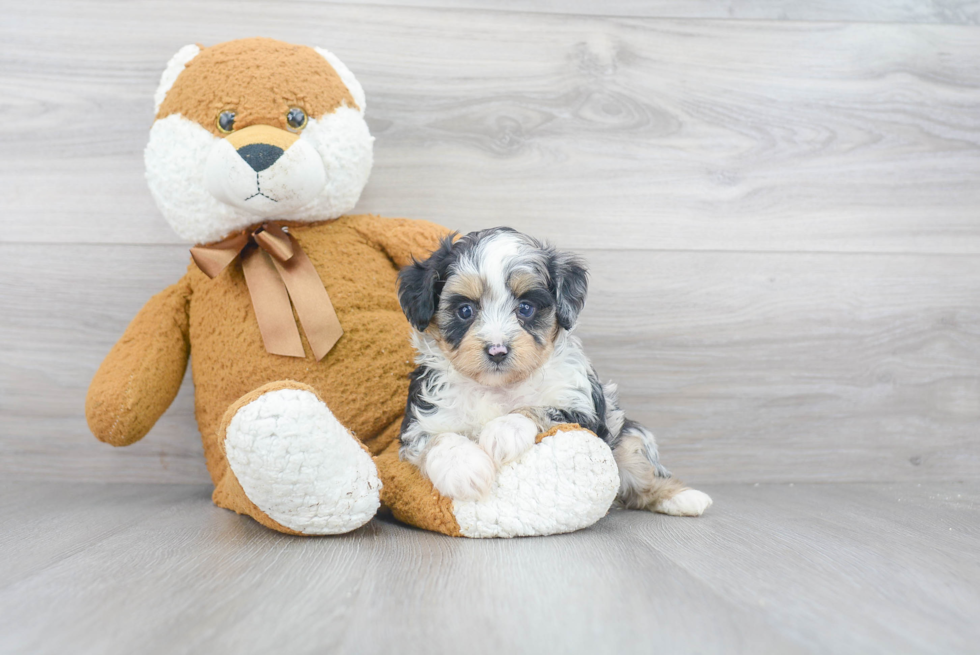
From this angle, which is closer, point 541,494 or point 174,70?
point 541,494

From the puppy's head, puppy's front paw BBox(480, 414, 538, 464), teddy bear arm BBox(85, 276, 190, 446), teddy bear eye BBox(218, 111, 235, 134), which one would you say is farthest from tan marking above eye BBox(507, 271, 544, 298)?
teddy bear arm BBox(85, 276, 190, 446)

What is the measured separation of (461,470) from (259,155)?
794mm

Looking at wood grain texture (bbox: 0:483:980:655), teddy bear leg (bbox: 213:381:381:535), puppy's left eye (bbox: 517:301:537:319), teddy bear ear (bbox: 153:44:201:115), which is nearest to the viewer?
wood grain texture (bbox: 0:483:980:655)

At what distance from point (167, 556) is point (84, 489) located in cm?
85

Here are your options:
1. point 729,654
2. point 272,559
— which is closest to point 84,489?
point 272,559

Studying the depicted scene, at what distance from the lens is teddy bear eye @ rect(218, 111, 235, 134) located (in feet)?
5.11

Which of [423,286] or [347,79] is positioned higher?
[347,79]

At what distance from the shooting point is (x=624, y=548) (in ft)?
4.31

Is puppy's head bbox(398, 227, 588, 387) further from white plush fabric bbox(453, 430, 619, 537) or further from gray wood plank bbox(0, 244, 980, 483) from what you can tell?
gray wood plank bbox(0, 244, 980, 483)

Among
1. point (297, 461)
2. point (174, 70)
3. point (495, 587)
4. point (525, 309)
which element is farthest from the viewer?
point (174, 70)

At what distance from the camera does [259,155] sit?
58.8 inches

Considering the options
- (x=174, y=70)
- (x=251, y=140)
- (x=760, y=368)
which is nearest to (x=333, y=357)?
(x=251, y=140)

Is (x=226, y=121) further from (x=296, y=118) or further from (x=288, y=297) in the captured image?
(x=288, y=297)

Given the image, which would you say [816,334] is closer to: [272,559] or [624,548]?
[624,548]
